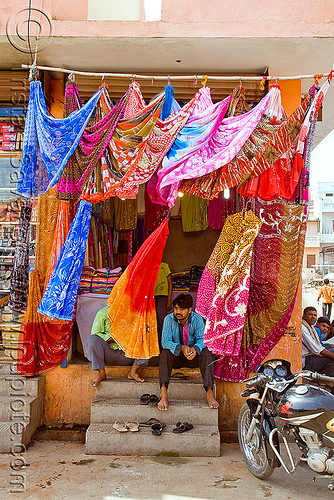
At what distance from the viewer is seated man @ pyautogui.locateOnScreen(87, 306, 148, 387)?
15.4ft

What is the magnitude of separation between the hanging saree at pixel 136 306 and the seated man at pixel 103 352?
6.2 inches

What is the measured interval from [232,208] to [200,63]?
2290mm

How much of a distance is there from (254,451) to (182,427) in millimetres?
733

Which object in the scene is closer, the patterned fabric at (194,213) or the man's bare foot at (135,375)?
the man's bare foot at (135,375)

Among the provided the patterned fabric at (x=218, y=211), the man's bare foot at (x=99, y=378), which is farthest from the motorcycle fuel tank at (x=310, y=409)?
the patterned fabric at (x=218, y=211)

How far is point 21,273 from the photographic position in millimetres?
4895

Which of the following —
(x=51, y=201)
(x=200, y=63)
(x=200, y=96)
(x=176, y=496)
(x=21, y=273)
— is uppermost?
(x=200, y=63)

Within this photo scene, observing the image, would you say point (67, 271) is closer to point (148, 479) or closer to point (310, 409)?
point (148, 479)

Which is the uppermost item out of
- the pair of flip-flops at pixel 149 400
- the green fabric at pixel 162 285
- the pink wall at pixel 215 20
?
the pink wall at pixel 215 20

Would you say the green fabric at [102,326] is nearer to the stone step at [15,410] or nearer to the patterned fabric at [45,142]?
the stone step at [15,410]

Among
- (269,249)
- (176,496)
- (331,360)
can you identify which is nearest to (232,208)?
(269,249)

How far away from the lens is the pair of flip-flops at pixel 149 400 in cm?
446

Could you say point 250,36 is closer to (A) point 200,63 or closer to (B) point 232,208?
(A) point 200,63

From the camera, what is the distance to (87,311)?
525 centimetres
